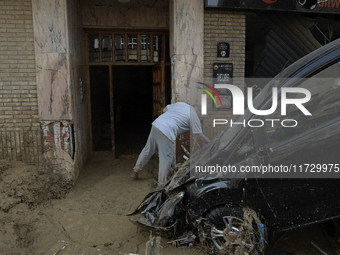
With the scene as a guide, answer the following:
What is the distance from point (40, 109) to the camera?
5230 mm

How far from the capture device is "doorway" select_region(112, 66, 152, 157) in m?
12.4

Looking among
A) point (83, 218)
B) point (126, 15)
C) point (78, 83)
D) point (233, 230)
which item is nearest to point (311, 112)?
point (233, 230)

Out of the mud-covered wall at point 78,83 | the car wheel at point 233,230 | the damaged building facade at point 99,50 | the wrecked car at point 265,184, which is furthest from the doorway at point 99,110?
the car wheel at point 233,230

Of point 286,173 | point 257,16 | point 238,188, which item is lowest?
point 238,188

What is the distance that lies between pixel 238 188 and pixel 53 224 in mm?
2722

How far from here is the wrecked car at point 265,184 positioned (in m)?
2.67

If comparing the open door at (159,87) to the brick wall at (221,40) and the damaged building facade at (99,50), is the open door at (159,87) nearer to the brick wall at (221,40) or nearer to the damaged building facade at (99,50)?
the damaged building facade at (99,50)

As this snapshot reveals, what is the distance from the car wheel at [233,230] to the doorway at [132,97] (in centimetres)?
818

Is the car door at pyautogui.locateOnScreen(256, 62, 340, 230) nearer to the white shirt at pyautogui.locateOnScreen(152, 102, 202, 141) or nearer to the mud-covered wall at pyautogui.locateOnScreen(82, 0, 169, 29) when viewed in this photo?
the white shirt at pyautogui.locateOnScreen(152, 102, 202, 141)

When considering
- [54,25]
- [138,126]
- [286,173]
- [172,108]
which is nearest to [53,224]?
[172,108]

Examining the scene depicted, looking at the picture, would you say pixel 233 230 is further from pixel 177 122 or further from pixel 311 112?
pixel 177 122

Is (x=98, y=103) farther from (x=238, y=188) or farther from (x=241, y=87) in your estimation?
(x=238, y=188)

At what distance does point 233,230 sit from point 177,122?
2.31 m

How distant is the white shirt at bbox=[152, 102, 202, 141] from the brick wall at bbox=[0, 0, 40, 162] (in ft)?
8.18
